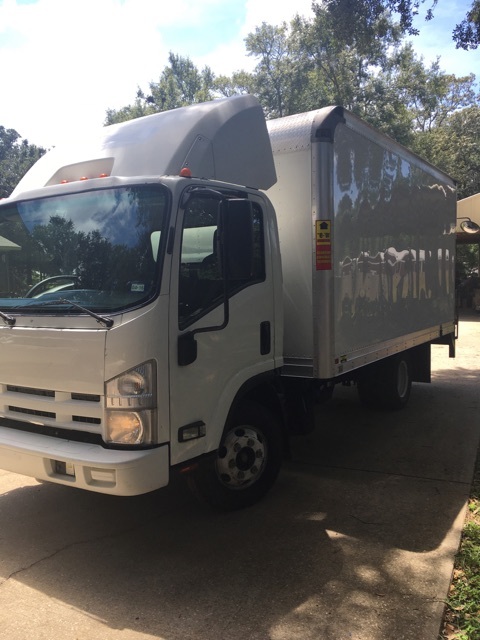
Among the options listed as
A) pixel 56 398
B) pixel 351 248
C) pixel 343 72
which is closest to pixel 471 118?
pixel 343 72

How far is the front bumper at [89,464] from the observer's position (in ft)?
10.0

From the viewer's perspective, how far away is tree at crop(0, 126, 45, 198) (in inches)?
1858

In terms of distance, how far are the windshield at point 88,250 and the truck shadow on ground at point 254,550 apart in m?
1.73

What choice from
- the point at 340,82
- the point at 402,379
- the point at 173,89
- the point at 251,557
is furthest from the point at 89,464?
the point at 173,89

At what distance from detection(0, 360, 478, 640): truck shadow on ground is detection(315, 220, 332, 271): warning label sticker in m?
2.01

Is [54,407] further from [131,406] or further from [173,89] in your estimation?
[173,89]

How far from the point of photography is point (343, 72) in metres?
26.3

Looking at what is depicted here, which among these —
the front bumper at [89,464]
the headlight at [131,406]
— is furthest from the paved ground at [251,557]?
the headlight at [131,406]

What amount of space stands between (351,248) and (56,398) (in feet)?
9.33

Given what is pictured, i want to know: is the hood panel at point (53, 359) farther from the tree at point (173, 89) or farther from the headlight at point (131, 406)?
the tree at point (173, 89)

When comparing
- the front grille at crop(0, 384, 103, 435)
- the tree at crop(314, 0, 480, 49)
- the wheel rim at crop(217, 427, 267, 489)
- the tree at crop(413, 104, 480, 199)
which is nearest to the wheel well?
the wheel rim at crop(217, 427, 267, 489)

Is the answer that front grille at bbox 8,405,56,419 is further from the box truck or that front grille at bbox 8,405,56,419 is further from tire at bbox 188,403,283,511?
tire at bbox 188,403,283,511

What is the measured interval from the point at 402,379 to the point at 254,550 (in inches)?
180

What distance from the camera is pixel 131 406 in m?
3.11
